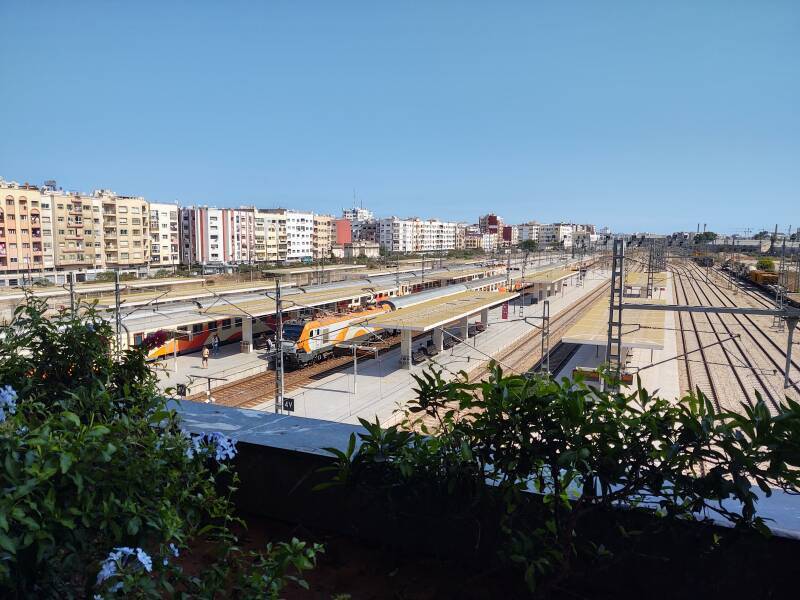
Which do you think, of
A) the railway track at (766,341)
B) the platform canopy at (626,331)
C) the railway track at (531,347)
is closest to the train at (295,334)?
the railway track at (531,347)

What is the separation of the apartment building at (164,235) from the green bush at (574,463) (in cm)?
5088

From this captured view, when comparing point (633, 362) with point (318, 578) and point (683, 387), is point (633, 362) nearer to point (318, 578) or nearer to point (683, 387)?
point (683, 387)

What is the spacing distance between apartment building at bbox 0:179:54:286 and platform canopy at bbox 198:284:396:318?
23038 mm

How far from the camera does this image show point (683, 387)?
14.9 meters

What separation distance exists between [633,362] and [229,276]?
83.0 feet

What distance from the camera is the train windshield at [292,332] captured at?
16.1 meters

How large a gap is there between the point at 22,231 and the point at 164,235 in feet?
47.1

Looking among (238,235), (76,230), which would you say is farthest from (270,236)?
(76,230)

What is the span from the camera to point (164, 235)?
51094 millimetres

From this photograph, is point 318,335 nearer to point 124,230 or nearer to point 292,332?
point 292,332

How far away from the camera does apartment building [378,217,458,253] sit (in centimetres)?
9012

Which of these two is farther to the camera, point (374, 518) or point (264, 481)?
point (264, 481)

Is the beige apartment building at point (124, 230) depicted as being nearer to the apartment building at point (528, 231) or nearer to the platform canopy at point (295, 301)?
the platform canopy at point (295, 301)

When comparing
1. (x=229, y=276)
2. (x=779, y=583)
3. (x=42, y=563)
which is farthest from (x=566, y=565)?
(x=229, y=276)
